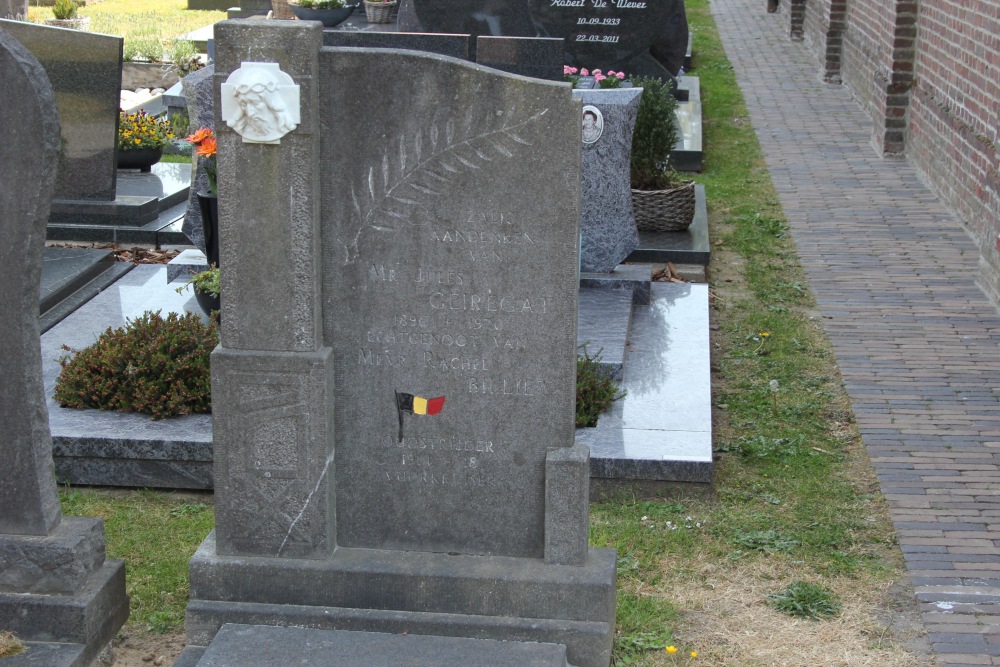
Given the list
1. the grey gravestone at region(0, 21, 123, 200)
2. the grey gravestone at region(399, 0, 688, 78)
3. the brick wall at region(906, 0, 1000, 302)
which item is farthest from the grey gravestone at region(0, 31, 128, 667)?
the grey gravestone at region(399, 0, 688, 78)

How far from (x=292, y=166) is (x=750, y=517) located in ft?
9.23

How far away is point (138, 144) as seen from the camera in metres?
11.1

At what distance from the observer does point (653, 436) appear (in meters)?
6.21

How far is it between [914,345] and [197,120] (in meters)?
5.09

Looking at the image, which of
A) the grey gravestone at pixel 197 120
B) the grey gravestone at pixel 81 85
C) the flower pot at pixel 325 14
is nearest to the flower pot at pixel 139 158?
the grey gravestone at pixel 81 85

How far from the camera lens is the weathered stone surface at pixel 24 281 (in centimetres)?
423

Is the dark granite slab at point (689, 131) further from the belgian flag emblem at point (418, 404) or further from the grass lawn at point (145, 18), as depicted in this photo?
the belgian flag emblem at point (418, 404)

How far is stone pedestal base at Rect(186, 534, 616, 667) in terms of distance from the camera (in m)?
4.51

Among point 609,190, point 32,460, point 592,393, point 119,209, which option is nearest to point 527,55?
point 609,190

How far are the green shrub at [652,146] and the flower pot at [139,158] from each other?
14.4 feet

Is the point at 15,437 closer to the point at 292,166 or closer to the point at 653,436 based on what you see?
the point at 292,166

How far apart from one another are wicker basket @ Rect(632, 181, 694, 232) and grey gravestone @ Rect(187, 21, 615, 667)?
558cm

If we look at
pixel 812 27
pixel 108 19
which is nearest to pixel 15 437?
pixel 812 27

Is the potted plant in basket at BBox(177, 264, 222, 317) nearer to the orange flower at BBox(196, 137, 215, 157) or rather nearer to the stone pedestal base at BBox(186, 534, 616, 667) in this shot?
the orange flower at BBox(196, 137, 215, 157)
